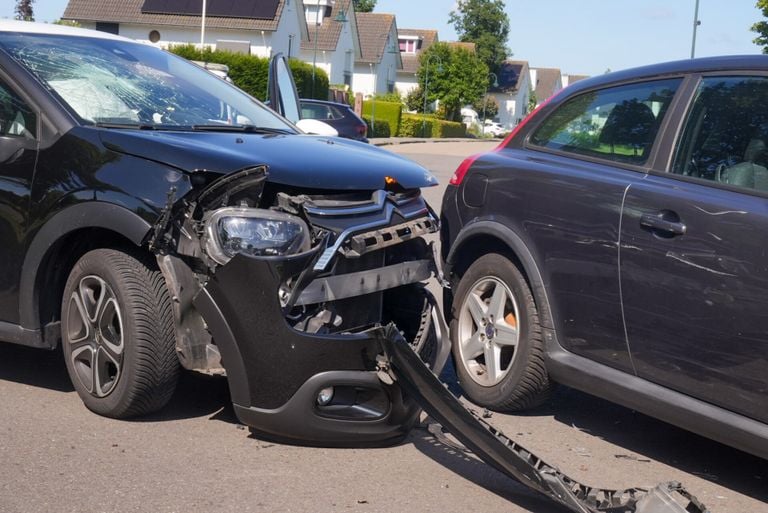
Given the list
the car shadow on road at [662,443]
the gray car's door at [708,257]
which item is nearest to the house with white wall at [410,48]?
the car shadow on road at [662,443]

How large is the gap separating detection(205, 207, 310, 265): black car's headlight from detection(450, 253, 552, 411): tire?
4.26 ft

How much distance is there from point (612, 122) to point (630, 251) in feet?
2.92

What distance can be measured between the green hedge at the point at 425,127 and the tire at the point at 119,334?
5765 cm

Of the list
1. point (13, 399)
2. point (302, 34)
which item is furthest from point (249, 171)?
point (302, 34)

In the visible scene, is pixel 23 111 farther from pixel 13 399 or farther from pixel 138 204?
pixel 13 399

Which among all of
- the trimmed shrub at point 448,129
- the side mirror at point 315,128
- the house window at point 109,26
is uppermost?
the house window at point 109,26

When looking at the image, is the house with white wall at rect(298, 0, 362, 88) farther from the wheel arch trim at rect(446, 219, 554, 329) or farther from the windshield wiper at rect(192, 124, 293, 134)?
the wheel arch trim at rect(446, 219, 554, 329)

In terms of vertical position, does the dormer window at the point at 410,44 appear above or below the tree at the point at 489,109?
above

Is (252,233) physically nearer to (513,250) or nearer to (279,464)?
(279,464)

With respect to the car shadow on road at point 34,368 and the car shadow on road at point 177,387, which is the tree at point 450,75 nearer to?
the car shadow on road at point 34,368

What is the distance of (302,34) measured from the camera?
65938 mm

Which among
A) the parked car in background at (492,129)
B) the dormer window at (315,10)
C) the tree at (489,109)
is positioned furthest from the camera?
the tree at (489,109)

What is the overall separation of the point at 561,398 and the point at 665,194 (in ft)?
5.73

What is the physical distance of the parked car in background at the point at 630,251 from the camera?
4.33 m
